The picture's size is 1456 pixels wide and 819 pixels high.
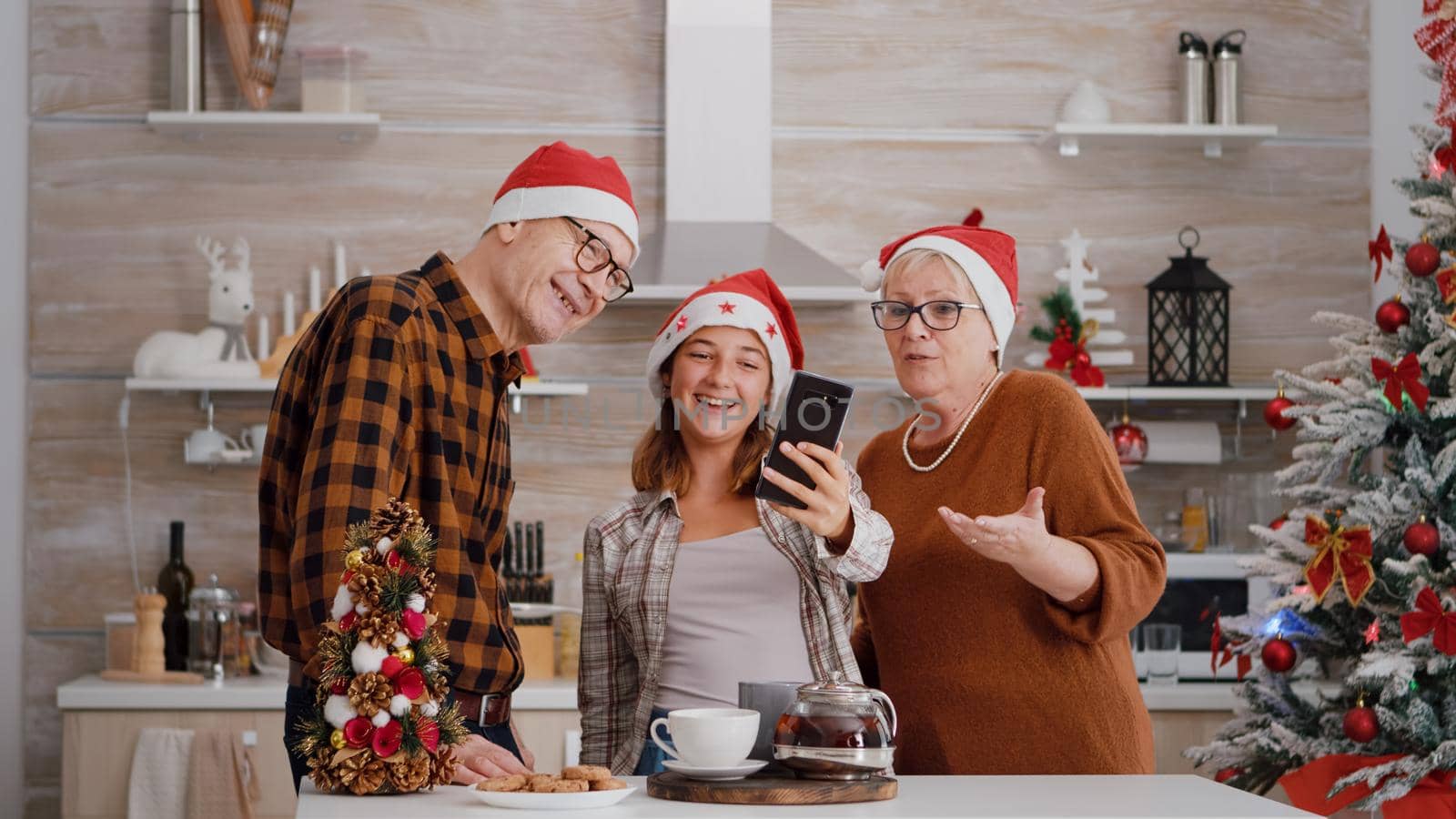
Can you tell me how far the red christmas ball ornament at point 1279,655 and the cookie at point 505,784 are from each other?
2105mm

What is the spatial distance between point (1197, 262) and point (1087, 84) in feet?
1.87

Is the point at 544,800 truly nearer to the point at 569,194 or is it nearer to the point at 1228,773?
the point at 569,194

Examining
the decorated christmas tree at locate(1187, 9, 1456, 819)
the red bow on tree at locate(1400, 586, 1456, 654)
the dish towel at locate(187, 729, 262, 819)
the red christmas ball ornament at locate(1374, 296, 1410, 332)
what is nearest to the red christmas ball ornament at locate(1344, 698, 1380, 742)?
the decorated christmas tree at locate(1187, 9, 1456, 819)

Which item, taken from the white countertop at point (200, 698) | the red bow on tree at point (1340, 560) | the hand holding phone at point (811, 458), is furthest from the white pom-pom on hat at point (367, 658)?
the red bow on tree at point (1340, 560)

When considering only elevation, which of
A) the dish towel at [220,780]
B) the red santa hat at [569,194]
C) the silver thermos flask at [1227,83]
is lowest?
the dish towel at [220,780]

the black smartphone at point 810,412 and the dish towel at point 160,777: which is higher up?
the black smartphone at point 810,412

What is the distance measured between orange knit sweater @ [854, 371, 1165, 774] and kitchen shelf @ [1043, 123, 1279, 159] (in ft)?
6.78

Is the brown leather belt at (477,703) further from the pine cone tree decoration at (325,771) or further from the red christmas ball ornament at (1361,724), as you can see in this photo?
the red christmas ball ornament at (1361,724)

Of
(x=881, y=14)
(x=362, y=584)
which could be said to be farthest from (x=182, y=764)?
(x=881, y=14)

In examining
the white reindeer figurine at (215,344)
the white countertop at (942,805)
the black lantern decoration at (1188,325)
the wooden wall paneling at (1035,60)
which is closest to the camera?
the white countertop at (942,805)

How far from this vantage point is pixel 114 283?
3.88m

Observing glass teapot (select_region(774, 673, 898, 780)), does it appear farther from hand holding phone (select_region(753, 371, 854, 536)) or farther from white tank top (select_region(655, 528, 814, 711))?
white tank top (select_region(655, 528, 814, 711))

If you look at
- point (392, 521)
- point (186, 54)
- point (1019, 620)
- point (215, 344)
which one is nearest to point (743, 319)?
point (1019, 620)

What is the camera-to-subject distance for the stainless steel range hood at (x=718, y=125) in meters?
3.80
